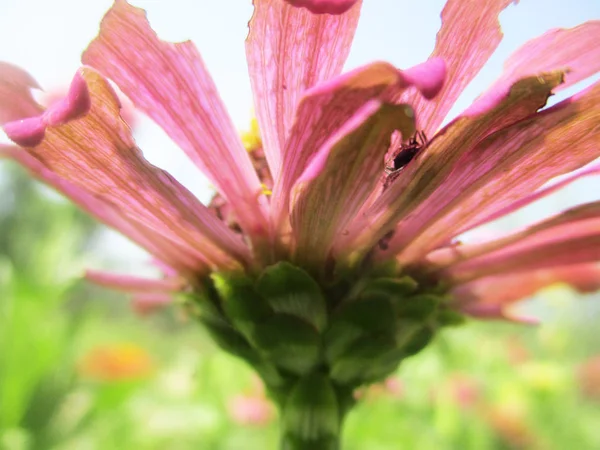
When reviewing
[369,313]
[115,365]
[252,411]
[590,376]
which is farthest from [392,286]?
[590,376]

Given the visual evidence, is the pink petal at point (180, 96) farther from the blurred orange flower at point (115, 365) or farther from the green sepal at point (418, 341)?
the blurred orange flower at point (115, 365)

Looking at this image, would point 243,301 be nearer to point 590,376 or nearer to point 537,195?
point 537,195

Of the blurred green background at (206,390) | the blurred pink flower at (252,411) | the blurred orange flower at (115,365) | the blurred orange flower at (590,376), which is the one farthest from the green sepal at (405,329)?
the blurred orange flower at (590,376)

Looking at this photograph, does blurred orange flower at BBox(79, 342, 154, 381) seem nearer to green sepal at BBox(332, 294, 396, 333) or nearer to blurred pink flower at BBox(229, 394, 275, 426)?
blurred pink flower at BBox(229, 394, 275, 426)

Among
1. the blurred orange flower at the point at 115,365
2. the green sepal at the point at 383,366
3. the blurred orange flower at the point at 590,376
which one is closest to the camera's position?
the green sepal at the point at 383,366

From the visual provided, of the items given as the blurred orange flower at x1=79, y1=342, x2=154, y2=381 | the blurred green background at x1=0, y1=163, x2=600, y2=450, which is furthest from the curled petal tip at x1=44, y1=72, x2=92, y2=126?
the blurred orange flower at x1=79, y1=342, x2=154, y2=381

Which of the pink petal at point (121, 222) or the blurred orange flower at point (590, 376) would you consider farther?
the blurred orange flower at point (590, 376)
